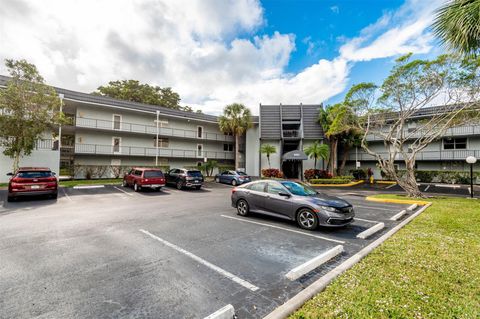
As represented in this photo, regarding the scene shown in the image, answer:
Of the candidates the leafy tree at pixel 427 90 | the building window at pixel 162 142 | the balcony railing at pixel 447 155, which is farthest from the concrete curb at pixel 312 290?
the balcony railing at pixel 447 155

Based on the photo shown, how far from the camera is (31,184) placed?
10.3 metres

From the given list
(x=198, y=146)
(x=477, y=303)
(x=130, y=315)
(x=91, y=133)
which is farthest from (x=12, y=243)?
(x=198, y=146)

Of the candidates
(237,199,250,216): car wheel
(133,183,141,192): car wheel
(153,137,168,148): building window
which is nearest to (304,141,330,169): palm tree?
(153,137,168,148): building window

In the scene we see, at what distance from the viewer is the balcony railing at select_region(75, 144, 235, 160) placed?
20.1m

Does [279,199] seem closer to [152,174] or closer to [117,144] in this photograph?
[152,174]

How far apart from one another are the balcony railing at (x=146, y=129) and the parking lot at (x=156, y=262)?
14.6 m

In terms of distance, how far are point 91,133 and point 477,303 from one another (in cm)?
2624

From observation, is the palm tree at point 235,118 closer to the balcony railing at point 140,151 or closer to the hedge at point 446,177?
the balcony railing at point 140,151

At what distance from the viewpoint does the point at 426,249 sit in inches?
180

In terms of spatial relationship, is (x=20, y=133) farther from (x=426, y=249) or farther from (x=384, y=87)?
(x=384, y=87)

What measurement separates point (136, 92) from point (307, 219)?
119 ft

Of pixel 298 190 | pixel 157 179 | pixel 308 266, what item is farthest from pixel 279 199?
pixel 157 179

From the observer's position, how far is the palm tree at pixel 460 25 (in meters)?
5.99

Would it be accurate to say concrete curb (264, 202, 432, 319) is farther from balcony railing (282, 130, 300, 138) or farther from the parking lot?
balcony railing (282, 130, 300, 138)
